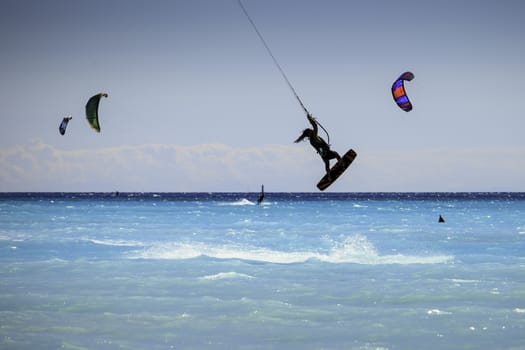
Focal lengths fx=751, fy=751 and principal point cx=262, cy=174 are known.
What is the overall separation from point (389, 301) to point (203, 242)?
16800 mm

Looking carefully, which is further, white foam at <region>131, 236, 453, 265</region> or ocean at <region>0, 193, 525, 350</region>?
white foam at <region>131, 236, 453, 265</region>

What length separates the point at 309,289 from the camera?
58.6 feet

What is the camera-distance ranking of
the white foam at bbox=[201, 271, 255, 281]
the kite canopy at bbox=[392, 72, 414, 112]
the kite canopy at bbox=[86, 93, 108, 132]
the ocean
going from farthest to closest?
the kite canopy at bbox=[86, 93, 108, 132] → the kite canopy at bbox=[392, 72, 414, 112] → the white foam at bbox=[201, 271, 255, 281] → the ocean

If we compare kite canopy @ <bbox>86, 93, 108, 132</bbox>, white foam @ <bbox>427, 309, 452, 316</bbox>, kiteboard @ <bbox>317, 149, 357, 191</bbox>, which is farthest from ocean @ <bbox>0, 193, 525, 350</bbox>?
kite canopy @ <bbox>86, 93, 108, 132</bbox>

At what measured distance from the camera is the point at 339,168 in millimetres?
17969

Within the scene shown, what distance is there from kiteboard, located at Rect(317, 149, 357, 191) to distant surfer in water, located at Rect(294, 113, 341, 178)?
0.82 metres

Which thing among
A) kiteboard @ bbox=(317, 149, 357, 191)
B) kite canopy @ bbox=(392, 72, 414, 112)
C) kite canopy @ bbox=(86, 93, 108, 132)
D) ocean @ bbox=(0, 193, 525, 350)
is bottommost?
ocean @ bbox=(0, 193, 525, 350)

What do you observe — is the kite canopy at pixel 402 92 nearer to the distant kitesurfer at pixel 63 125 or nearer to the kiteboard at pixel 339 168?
the kiteboard at pixel 339 168

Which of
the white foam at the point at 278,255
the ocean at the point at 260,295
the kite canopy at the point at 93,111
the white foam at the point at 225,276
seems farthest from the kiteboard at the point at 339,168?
the kite canopy at the point at 93,111

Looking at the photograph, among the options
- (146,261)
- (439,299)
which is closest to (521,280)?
(439,299)

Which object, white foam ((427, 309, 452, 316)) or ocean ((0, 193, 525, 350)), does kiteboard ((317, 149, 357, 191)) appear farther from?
white foam ((427, 309, 452, 316))

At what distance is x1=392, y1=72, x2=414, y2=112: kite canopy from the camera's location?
20469mm

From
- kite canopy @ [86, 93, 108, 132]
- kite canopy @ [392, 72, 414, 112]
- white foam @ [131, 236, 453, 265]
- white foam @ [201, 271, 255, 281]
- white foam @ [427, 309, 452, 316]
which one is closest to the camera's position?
white foam @ [427, 309, 452, 316]

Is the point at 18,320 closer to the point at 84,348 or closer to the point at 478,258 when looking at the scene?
the point at 84,348
